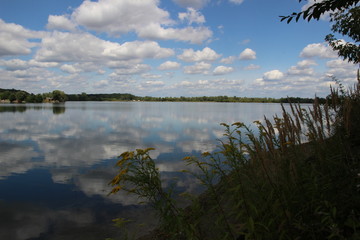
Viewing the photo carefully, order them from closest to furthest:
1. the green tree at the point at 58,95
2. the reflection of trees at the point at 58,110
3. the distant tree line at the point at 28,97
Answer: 1. the reflection of trees at the point at 58,110
2. the distant tree line at the point at 28,97
3. the green tree at the point at 58,95

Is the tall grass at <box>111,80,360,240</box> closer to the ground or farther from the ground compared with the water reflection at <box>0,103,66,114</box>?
farther from the ground

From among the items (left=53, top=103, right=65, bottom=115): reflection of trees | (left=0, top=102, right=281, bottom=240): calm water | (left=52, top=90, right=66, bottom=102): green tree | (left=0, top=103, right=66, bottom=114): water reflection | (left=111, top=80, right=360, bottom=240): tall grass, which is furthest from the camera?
(left=52, top=90, right=66, bottom=102): green tree

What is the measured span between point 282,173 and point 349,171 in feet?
3.45

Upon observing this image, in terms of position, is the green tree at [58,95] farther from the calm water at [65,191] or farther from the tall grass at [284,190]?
the tall grass at [284,190]

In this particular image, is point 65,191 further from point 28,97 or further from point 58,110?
point 28,97

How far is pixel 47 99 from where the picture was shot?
645 feet

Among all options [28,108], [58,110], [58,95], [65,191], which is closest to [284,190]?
[65,191]

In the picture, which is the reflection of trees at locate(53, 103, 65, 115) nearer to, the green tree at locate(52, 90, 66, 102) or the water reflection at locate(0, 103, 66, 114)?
the water reflection at locate(0, 103, 66, 114)

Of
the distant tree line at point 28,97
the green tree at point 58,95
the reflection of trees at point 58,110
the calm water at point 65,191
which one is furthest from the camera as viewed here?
the green tree at point 58,95

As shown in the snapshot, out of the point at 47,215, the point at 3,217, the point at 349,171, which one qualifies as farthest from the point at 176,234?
the point at 3,217

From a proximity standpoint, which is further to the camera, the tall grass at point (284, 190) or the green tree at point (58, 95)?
the green tree at point (58, 95)

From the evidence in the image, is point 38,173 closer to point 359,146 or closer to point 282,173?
point 282,173

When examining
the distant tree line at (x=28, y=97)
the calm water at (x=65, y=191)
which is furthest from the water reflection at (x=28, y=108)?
the distant tree line at (x=28, y=97)

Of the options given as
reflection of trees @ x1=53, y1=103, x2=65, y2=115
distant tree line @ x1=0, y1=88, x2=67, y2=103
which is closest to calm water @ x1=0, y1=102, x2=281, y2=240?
reflection of trees @ x1=53, y1=103, x2=65, y2=115
